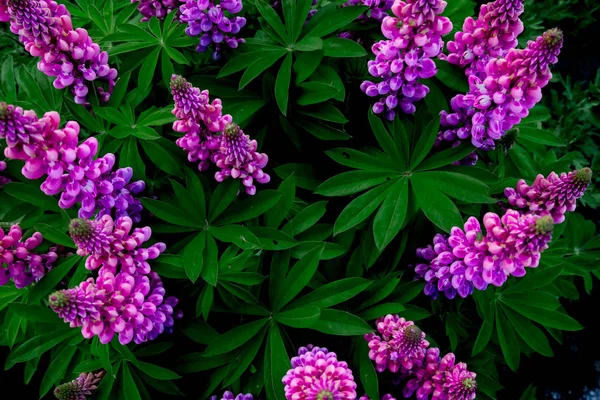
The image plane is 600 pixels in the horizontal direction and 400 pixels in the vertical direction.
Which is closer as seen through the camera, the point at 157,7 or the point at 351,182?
the point at 351,182

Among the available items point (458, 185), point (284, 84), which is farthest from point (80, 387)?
point (458, 185)

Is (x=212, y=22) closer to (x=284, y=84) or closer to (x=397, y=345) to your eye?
(x=284, y=84)

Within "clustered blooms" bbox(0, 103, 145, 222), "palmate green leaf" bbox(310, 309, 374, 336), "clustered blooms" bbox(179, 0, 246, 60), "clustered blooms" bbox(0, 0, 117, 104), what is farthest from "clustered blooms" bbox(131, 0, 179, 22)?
"palmate green leaf" bbox(310, 309, 374, 336)

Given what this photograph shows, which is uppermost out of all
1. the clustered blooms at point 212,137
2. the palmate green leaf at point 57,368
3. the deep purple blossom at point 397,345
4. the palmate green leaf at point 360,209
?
the clustered blooms at point 212,137

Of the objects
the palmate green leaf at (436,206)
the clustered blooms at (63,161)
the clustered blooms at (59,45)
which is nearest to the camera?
the clustered blooms at (63,161)

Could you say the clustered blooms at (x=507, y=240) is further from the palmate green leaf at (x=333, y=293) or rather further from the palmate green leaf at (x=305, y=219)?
Result: the palmate green leaf at (x=305, y=219)

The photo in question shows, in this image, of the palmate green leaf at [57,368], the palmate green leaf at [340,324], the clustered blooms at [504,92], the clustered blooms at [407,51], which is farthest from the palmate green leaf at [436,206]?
the palmate green leaf at [57,368]
